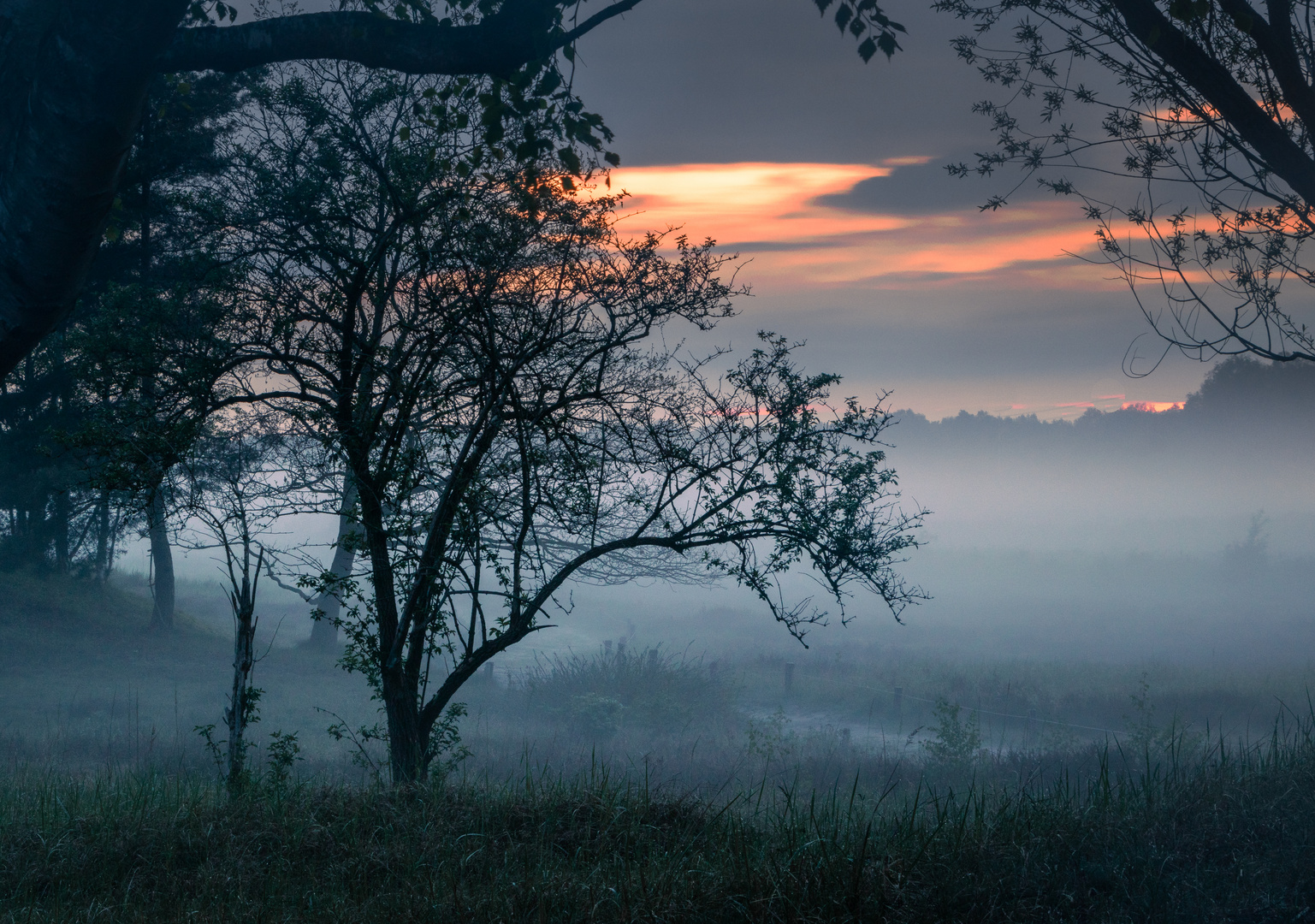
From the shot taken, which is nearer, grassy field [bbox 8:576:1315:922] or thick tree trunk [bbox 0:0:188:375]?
grassy field [bbox 8:576:1315:922]

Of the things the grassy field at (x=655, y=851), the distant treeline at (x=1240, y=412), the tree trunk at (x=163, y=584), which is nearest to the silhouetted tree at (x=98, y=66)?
the grassy field at (x=655, y=851)

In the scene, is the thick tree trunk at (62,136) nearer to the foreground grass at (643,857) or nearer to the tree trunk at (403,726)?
the foreground grass at (643,857)

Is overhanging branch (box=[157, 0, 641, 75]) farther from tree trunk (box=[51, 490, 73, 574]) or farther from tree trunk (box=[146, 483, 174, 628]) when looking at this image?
tree trunk (box=[146, 483, 174, 628])

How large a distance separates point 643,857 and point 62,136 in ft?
19.0

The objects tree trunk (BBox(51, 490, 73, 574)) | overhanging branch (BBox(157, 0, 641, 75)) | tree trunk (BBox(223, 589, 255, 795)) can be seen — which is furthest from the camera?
tree trunk (BBox(51, 490, 73, 574))

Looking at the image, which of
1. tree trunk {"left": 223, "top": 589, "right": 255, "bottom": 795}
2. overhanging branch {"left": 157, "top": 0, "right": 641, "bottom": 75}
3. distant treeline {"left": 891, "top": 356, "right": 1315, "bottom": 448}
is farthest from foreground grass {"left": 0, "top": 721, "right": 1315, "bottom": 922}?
distant treeline {"left": 891, "top": 356, "right": 1315, "bottom": 448}

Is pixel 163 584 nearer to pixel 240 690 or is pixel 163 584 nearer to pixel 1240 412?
pixel 240 690

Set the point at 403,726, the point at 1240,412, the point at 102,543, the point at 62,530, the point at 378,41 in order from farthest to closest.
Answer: the point at 1240,412 < the point at 102,543 < the point at 62,530 < the point at 403,726 < the point at 378,41

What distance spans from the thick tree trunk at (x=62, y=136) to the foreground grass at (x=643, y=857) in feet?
11.4

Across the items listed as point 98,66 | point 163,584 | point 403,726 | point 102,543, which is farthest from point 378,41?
point 163,584

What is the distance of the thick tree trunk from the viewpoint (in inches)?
190

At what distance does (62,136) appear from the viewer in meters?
4.95

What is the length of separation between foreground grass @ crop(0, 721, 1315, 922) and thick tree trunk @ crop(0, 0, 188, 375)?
3.46 meters

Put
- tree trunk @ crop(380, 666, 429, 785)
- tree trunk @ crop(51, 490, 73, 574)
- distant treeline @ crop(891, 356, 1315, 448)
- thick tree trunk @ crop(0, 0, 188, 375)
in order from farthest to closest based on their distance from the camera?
distant treeline @ crop(891, 356, 1315, 448), tree trunk @ crop(51, 490, 73, 574), tree trunk @ crop(380, 666, 429, 785), thick tree trunk @ crop(0, 0, 188, 375)
